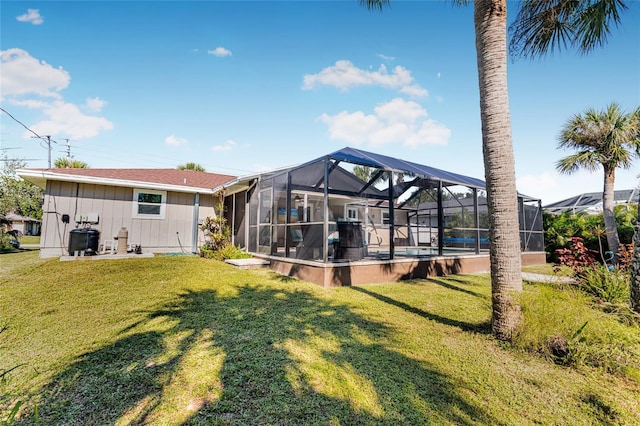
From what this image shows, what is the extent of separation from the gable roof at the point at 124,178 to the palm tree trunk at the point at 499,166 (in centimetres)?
1031

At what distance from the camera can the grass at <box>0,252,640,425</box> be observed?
2045 millimetres

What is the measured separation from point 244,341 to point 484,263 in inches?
363

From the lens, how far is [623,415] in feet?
6.96

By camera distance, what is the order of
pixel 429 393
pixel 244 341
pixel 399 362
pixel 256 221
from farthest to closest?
pixel 256 221 < pixel 244 341 < pixel 399 362 < pixel 429 393

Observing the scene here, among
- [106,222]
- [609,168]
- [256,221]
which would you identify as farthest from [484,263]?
[106,222]

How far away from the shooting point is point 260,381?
2410mm

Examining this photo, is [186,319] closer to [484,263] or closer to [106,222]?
[106,222]

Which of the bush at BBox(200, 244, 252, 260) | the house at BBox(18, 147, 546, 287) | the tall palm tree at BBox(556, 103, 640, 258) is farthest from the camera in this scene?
the tall palm tree at BBox(556, 103, 640, 258)

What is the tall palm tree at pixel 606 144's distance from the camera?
9.45 meters

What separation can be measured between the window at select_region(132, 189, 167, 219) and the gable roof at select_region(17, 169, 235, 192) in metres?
0.41

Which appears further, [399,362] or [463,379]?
[399,362]

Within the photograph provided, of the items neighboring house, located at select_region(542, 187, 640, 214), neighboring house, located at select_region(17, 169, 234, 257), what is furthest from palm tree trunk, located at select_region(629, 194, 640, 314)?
neighboring house, located at select_region(542, 187, 640, 214)

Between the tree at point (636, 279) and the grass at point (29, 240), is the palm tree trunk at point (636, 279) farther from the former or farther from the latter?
the grass at point (29, 240)

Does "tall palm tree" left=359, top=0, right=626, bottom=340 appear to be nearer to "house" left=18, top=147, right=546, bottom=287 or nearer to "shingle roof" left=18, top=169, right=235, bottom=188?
"house" left=18, top=147, right=546, bottom=287
